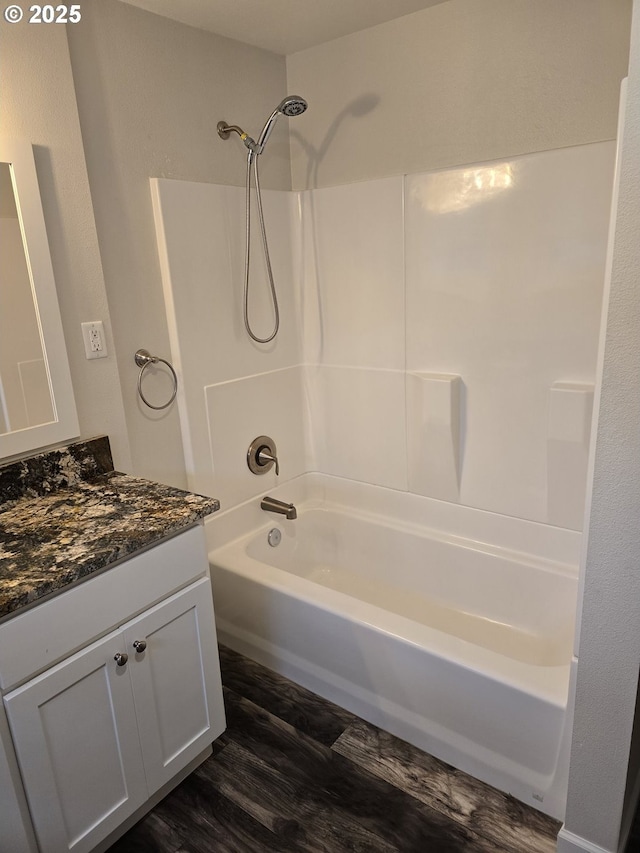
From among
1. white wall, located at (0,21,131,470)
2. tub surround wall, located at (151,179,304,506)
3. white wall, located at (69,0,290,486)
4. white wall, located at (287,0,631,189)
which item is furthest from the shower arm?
white wall, located at (0,21,131,470)

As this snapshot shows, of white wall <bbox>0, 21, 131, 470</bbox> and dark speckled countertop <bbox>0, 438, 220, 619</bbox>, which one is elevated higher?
white wall <bbox>0, 21, 131, 470</bbox>

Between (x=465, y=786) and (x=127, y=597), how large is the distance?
114 cm

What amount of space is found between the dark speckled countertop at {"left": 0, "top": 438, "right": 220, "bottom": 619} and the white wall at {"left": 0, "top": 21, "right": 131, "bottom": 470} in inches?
5.9

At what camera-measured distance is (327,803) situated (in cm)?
164

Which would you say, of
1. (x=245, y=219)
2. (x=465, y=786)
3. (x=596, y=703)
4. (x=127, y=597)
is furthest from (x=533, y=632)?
(x=245, y=219)

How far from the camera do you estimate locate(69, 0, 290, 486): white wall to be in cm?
180

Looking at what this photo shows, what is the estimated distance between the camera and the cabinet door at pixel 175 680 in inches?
58.6

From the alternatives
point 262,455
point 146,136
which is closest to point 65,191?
point 146,136

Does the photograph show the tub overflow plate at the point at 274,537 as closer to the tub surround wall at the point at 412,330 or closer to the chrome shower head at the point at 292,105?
the tub surround wall at the point at 412,330

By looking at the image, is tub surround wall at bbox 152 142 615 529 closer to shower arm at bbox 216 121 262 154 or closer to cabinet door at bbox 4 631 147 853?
shower arm at bbox 216 121 262 154

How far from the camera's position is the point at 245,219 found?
7.56 feet

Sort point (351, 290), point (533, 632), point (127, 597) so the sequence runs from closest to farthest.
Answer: point (127, 597), point (533, 632), point (351, 290)

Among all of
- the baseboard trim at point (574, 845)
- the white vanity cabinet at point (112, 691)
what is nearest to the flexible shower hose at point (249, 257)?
the white vanity cabinet at point (112, 691)

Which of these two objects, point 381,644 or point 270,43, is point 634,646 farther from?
point 270,43
